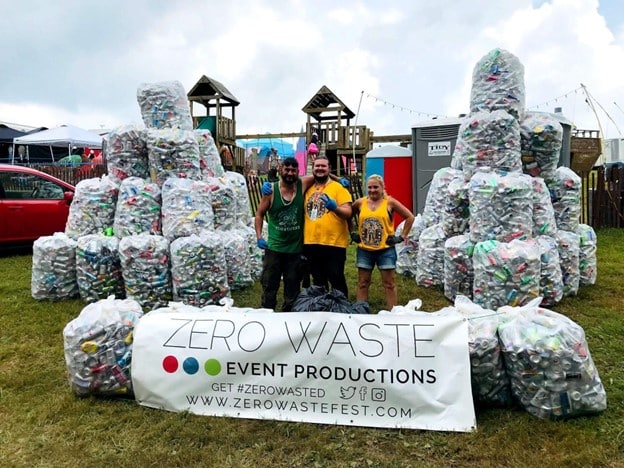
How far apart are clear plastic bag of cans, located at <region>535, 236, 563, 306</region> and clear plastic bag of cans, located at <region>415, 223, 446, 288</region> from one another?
1.12 meters

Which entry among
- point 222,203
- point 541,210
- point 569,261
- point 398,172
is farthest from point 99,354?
point 398,172

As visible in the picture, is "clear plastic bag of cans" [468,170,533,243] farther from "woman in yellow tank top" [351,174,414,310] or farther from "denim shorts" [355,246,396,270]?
"denim shorts" [355,246,396,270]

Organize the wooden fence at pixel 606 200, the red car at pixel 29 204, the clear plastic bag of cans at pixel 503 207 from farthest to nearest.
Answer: the wooden fence at pixel 606 200, the red car at pixel 29 204, the clear plastic bag of cans at pixel 503 207

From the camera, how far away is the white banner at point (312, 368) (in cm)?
269

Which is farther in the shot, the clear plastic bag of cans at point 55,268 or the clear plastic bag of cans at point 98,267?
the clear plastic bag of cans at point 55,268

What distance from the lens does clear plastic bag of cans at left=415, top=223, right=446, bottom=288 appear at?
19.1ft

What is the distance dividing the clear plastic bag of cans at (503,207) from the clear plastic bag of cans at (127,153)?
3.44 meters

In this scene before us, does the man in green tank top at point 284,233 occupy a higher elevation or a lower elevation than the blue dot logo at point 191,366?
higher

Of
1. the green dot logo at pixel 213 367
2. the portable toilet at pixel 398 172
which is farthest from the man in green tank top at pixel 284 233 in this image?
the portable toilet at pixel 398 172

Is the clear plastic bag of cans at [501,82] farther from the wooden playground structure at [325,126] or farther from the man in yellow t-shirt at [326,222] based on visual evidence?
the wooden playground structure at [325,126]

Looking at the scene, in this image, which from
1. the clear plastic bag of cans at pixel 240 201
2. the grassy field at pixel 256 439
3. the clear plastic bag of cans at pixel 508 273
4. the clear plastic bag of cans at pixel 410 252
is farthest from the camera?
the clear plastic bag of cans at pixel 410 252

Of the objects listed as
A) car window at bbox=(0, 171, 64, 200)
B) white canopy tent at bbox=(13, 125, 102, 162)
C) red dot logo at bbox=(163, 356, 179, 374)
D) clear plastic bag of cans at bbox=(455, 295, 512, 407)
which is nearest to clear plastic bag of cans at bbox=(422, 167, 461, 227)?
clear plastic bag of cans at bbox=(455, 295, 512, 407)

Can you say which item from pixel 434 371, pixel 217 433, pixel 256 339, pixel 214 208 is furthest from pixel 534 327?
pixel 214 208

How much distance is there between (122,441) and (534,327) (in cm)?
228
